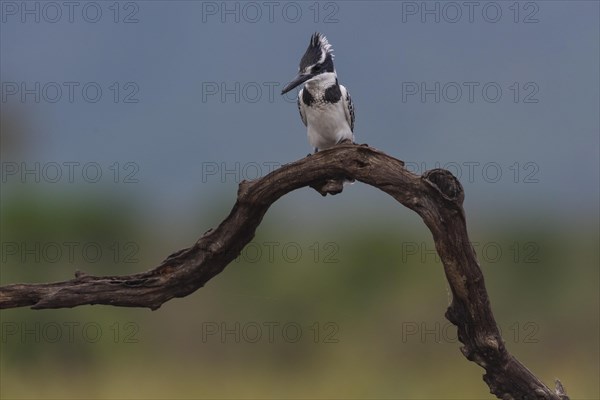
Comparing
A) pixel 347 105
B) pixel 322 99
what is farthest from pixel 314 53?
pixel 347 105

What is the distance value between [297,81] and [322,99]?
374 mm

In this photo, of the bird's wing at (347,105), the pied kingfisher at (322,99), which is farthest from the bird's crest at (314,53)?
the bird's wing at (347,105)

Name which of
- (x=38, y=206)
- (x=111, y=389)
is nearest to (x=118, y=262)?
(x=111, y=389)

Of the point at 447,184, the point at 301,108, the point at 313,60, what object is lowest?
the point at 447,184

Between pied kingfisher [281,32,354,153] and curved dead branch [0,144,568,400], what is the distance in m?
0.76

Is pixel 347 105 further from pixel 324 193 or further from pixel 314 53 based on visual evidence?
pixel 324 193

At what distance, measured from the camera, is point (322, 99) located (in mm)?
5621

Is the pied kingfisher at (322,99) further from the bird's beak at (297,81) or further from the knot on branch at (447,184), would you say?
the knot on branch at (447,184)

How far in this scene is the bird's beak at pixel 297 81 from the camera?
5.16m

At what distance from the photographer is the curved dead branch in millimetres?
4496

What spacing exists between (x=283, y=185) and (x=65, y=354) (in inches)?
292

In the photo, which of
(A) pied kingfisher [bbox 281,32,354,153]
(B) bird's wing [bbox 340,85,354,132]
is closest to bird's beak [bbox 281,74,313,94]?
(A) pied kingfisher [bbox 281,32,354,153]

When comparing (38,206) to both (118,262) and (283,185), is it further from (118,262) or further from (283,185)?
(283,185)

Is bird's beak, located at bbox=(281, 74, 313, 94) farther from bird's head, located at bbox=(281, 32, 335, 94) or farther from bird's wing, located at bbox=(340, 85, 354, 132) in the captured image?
bird's wing, located at bbox=(340, 85, 354, 132)
